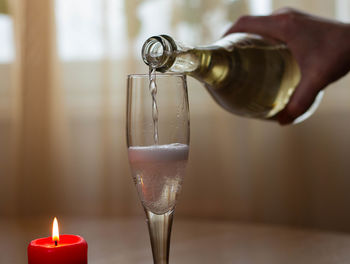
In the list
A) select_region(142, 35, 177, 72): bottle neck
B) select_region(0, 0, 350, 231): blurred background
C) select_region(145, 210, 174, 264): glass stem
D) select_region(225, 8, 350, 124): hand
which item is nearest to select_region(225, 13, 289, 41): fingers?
select_region(225, 8, 350, 124): hand

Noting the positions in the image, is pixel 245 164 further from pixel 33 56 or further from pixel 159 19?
pixel 33 56

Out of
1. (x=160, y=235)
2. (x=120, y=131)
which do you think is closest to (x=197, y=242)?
(x=160, y=235)

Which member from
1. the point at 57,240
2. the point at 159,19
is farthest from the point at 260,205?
the point at 57,240

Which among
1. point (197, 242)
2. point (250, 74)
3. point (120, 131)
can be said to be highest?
point (250, 74)

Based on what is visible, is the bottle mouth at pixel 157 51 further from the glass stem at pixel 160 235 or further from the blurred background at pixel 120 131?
the blurred background at pixel 120 131

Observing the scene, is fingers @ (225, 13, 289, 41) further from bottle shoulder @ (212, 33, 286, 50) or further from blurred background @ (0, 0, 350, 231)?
blurred background @ (0, 0, 350, 231)

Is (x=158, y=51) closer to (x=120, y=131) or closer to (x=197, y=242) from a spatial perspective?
(x=197, y=242)

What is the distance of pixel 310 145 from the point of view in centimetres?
152

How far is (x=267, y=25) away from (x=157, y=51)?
31 centimetres

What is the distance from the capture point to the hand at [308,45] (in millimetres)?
830

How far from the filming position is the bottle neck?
0.59 metres

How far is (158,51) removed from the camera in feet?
1.95

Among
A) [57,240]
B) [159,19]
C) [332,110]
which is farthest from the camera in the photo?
[159,19]

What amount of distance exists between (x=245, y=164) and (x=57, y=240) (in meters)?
1.12
